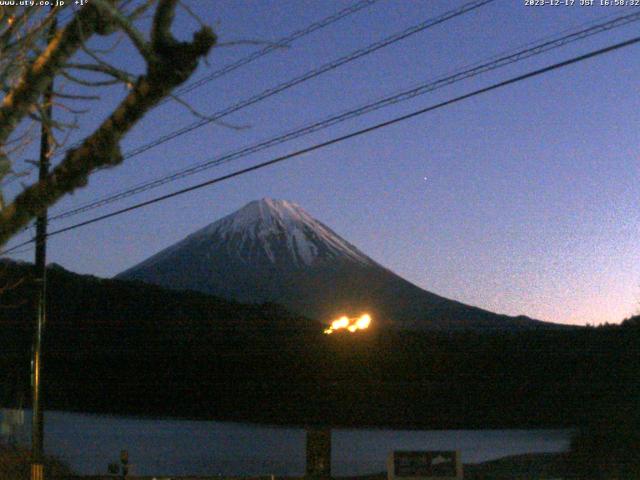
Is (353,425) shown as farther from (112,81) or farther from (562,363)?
(112,81)

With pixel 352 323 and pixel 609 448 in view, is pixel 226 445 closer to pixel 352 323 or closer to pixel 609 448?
pixel 609 448

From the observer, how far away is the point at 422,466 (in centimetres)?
1709

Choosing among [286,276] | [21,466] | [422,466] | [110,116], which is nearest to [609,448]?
[422,466]

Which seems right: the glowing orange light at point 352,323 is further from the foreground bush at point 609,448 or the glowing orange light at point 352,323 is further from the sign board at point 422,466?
the foreground bush at point 609,448

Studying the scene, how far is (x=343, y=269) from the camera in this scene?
18450 centimetres

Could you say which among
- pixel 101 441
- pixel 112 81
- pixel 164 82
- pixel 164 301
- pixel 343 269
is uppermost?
pixel 343 269

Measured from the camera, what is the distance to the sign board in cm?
1700

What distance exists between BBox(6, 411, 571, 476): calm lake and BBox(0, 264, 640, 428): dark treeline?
525 centimetres

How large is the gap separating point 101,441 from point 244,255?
442 ft

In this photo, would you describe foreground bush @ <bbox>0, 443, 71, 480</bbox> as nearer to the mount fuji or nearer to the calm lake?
the calm lake

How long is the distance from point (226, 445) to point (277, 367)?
3008 centimetres

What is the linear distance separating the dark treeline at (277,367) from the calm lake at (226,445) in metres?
5.25

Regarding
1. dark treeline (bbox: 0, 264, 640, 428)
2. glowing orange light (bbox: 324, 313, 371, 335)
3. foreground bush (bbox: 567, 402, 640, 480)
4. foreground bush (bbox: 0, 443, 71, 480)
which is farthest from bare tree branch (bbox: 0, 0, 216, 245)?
dark treeline (bbox: 0, 264, 640, 428)

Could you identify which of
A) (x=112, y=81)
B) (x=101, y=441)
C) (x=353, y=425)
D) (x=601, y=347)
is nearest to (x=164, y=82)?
(x=112, y=81)
